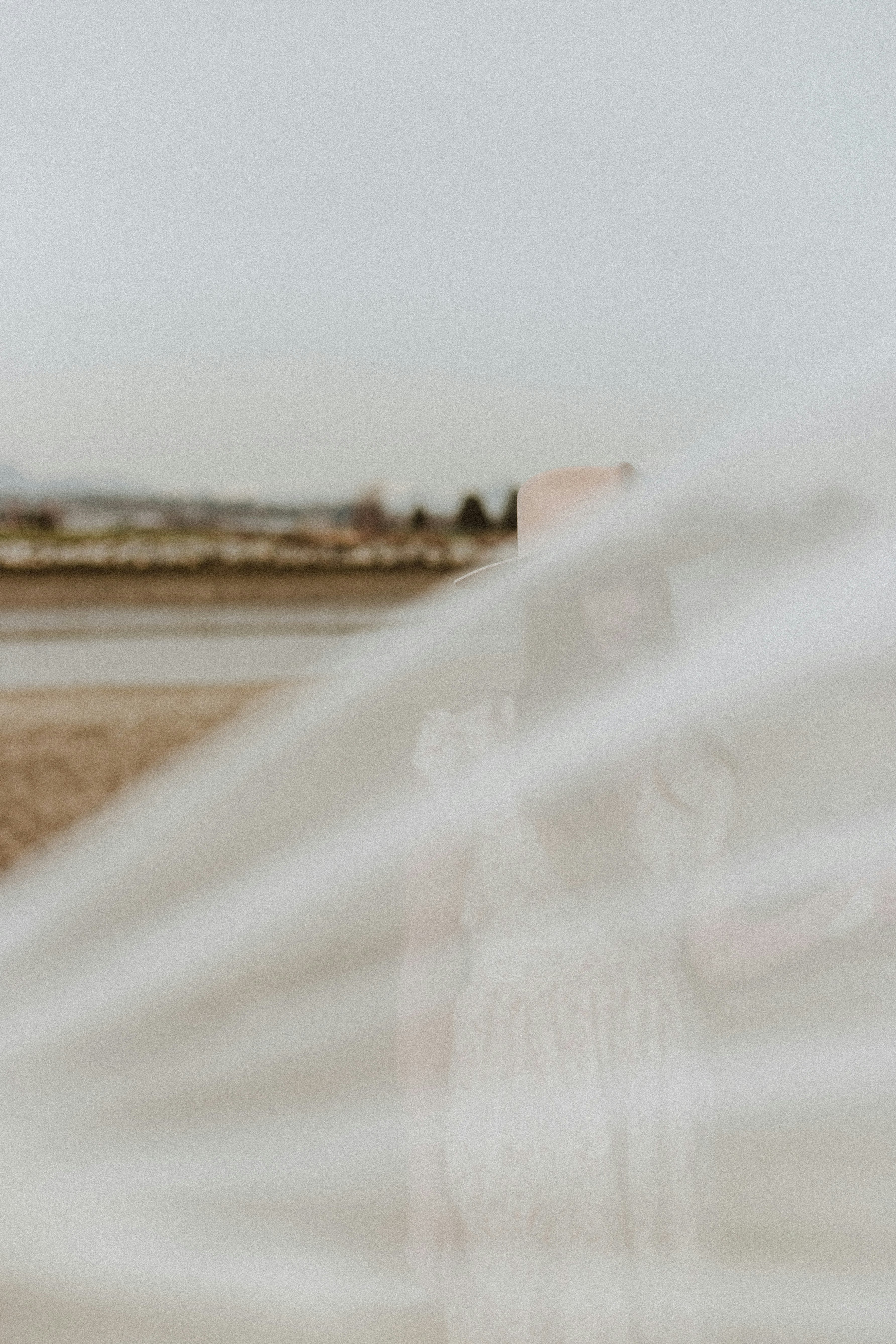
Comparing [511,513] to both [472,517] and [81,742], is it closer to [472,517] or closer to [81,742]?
[81,742]

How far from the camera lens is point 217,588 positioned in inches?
215

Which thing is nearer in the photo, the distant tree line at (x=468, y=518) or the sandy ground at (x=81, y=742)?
the sandy ground at (x=81, y=742)

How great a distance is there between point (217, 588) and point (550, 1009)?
5001 millimetres

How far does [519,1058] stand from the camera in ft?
2.32

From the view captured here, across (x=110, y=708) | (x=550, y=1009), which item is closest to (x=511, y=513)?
(x=550, y=1009)

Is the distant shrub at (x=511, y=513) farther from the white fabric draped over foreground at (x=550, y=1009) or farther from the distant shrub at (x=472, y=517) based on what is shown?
the distant shrub at (x=472, y=517)

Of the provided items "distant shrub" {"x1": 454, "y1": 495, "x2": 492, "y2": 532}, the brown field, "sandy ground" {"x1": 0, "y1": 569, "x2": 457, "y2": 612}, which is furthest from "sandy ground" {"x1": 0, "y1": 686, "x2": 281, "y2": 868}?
"distant shrub" {"x1": 454, "y1": 495, "x2": 492, "y2": 532}

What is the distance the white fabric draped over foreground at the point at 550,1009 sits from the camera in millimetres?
681

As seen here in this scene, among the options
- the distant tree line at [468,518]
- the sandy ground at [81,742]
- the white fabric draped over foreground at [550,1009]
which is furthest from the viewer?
the distant tree line at [468,518]

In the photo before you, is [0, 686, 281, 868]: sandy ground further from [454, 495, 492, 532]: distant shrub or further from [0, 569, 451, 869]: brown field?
[454, 495, 492, 532]: distant shrub

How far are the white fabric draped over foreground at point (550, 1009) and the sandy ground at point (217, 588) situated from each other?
107 inches

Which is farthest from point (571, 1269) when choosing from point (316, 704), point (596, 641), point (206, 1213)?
point (316, 704)

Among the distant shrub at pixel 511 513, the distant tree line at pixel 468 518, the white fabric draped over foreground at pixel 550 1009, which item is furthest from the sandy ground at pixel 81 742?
the distant shrub at pixel 511 513

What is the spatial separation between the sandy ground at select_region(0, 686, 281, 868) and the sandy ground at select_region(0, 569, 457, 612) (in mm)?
722
